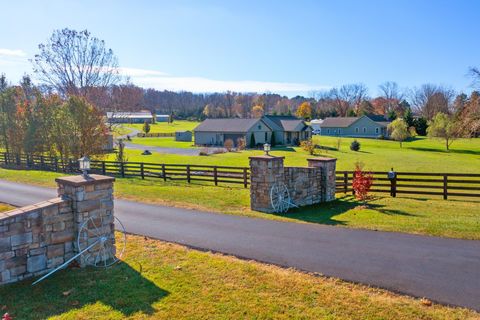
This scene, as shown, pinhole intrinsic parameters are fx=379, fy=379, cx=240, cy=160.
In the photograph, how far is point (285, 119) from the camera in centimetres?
6425

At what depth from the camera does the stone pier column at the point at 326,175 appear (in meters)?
14.2

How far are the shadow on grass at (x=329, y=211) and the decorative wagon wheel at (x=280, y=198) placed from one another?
272 millimetres

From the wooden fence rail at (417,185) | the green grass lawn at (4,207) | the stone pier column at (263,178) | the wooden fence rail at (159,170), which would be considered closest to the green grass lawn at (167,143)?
the wooden fence rail at (159,170)

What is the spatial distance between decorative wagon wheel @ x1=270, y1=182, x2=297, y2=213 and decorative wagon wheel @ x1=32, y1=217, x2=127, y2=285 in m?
6.13

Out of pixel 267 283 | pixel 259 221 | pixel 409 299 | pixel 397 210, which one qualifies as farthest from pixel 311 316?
pixel 397 210

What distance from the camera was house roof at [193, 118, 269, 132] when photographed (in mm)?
55872

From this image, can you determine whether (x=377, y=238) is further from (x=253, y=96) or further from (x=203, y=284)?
(x=253, y=96)

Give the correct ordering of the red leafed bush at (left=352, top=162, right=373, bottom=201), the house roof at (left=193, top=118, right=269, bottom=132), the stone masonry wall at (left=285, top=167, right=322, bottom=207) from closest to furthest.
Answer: the stone masonry wall at (left=285, top=167, right=322, bottom=207), the red leafed bush at (left=352, top=162, right=373, bottom=201), the house roof at (left=193, top=118, right=269, bottom=132)

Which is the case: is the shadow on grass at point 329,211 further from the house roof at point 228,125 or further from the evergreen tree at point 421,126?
the evergreen tree at point 421,126

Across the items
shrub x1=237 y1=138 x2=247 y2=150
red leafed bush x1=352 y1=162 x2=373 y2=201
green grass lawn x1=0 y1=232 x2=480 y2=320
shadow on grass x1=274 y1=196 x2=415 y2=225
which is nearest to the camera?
green grass lawn x1=0 y1=232 x2=480 y2=320

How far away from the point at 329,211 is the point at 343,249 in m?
4.56

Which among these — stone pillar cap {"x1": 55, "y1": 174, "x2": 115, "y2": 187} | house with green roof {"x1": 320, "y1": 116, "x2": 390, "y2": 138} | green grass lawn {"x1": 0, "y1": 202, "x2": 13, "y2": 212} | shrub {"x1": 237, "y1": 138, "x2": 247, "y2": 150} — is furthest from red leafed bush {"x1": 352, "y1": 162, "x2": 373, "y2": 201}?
house with green roof {"x1": 320, "y1": 116, "x2": 390, "y2": 138}

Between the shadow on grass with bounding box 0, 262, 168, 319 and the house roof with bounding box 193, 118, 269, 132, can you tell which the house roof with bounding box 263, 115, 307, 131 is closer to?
the house roof with bounding box 193, 118, 269, 132

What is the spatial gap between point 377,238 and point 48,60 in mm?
31823
